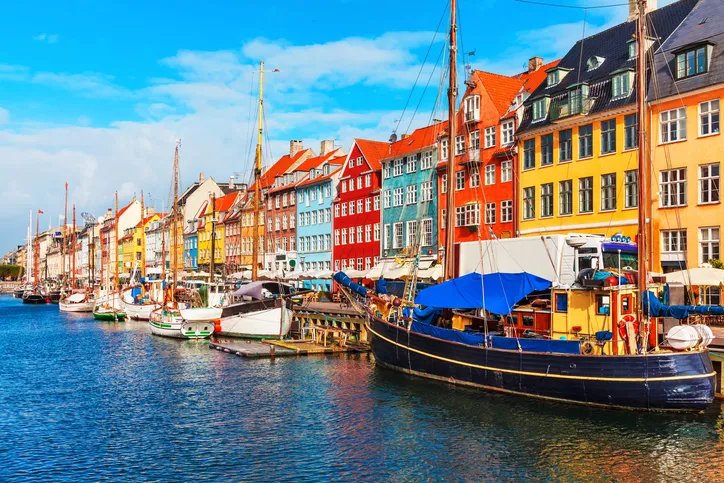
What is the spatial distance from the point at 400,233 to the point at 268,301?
18292 millimetres

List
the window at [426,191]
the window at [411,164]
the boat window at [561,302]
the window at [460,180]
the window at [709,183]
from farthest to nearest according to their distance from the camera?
the window at [411,164]
the window at [426,191]
the window at [460,180]
the window at [709,183]
the boat window at [561,302]

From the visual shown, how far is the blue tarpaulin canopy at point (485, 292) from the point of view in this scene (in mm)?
29000

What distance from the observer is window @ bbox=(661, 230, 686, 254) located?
39.2 metres

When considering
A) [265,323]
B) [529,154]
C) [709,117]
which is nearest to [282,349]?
[265,323]

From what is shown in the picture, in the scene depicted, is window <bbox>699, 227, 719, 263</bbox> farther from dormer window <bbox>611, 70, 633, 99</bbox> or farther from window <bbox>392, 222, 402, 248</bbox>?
window <bbox>392, 222, 402, 248</bbox>

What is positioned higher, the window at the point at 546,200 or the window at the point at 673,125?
the window at the point at 673,125

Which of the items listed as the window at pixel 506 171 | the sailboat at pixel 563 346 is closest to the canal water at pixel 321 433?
the sailboat at pixel 563 346

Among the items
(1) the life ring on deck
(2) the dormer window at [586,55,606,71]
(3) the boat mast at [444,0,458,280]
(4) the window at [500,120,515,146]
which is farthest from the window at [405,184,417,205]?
(1) the life ring on deck

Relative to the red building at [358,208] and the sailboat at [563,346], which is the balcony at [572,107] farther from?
the red building at [358,208]

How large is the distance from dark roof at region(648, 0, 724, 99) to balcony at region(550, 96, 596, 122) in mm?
4382

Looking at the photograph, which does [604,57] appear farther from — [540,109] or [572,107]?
[540,109]

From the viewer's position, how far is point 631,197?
41781mm


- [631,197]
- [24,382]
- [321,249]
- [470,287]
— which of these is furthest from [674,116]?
[321,249]

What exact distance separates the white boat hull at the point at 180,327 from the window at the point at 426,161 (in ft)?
73.7
